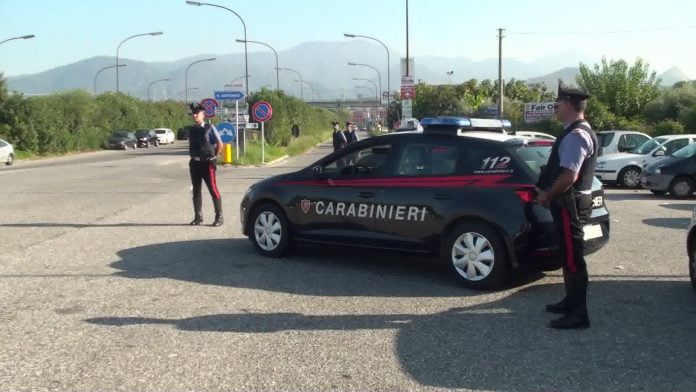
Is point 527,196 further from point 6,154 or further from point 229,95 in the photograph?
point 6,154

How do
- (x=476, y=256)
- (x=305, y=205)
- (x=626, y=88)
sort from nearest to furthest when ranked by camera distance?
(x=476, y=256) < (x=305, y=205) < (x=626, y=88)

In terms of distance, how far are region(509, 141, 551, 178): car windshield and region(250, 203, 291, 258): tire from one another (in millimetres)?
2852

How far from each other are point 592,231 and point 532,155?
3.12ft

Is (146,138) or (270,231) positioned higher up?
(146,138)

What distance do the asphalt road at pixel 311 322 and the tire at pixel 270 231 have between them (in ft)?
0.67

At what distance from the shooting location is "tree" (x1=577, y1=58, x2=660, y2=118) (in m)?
40.3

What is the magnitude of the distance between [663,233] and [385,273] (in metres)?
4.94

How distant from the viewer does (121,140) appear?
55.8m

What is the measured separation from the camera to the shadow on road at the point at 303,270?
23.2 ft

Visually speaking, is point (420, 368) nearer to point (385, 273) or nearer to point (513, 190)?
point (513, 190)

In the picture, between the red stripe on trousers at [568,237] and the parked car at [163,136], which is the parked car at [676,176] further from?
the parked car at [163,136]

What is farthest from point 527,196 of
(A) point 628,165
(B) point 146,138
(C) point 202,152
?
(B) point 146,138

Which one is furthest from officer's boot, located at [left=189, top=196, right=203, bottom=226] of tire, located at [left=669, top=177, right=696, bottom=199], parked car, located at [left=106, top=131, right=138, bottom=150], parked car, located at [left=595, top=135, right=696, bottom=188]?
parked car, located at [left=106, top=131, right=138, bottom=150]

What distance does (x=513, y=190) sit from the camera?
21.9 ft
